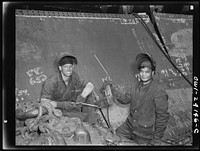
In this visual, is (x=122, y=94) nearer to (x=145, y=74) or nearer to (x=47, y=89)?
(x=145, y=74)

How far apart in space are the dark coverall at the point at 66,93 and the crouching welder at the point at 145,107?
30 cm

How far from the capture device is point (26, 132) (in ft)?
11.5

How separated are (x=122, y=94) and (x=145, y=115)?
35 centimetres

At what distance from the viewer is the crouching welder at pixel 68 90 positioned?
3.57 meters

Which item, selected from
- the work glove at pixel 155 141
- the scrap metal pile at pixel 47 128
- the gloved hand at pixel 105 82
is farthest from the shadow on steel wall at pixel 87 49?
the work glove at pixel 155 141

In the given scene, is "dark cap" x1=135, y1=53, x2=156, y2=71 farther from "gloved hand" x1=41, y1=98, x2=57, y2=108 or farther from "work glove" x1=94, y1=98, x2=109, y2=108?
"gloved hand" x1=41, y1=98, x2=57, y2=108

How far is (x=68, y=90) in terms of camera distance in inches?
142

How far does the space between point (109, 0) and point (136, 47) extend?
62cm

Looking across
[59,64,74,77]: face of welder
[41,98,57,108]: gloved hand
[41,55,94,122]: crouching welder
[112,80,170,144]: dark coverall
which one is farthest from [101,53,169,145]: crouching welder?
[41,98,57,108]: gloved hand

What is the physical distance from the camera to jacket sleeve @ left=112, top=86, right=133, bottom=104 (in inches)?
145

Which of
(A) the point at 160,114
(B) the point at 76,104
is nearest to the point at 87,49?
(B) the point at 76,104

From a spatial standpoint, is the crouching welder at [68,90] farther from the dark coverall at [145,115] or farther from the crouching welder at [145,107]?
the dark coverall at [145,115]
